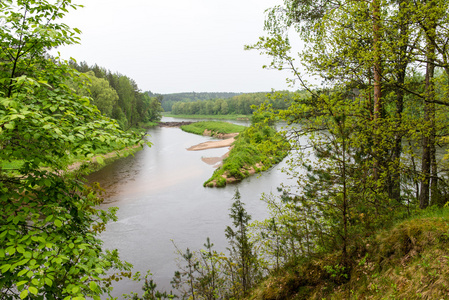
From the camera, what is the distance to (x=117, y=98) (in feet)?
167

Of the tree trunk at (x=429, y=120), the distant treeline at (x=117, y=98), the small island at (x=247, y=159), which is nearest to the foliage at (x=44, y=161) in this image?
the small island at (x=247, y=159)

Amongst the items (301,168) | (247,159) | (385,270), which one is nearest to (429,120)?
(301,168)

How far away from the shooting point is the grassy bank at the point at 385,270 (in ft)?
15.0

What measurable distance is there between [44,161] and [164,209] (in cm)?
1594

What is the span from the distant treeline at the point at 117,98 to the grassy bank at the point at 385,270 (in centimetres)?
2401

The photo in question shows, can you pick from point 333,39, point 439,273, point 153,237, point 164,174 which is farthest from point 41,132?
point 164,174

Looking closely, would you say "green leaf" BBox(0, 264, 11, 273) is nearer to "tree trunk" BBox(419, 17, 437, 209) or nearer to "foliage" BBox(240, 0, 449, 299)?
"foliage" BBox(240, 0, 449, 299)

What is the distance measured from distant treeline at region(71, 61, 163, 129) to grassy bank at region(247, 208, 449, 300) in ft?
78.8

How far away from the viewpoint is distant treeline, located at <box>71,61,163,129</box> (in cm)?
4241

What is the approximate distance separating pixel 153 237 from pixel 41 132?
518 inches

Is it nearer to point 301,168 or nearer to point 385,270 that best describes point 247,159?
point 301,168

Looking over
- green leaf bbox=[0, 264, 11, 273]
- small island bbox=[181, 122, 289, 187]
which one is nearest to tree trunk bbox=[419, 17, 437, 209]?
small island bbox=[181, 122, 289, 187]

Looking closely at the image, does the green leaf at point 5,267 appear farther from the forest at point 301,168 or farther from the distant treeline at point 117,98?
the distant treeline at point 117,98

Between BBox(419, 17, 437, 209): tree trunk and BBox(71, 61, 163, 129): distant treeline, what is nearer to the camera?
BBox(419, 17, 437, 209): tree trunk
